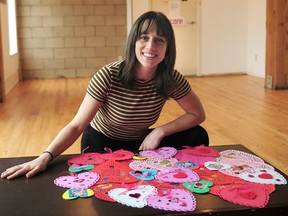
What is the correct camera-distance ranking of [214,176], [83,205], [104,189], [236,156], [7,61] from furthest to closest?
[7,61], [236,156], [214,176], [104,189], [83,205]

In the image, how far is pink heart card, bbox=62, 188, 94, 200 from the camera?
104cm


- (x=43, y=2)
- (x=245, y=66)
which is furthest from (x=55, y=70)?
(x=245, y=66)

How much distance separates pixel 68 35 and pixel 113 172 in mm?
6331

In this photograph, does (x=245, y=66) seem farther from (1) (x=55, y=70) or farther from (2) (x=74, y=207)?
(2) (x=74, y=207)

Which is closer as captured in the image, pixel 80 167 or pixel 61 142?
pixel 80 167

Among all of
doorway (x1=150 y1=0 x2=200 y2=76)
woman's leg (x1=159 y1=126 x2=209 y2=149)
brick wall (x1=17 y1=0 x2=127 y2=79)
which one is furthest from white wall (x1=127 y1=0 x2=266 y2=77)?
woman's leg (x1=159 y1=126 x2=209 y2=149)

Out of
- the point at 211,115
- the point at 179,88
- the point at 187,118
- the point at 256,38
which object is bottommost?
the point at 211,115

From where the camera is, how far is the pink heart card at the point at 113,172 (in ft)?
3.80

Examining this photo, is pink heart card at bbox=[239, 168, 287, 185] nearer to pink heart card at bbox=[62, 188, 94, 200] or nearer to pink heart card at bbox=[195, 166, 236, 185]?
pink heart card at bbox=[195, 166, 236, 185]

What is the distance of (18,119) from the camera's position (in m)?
3.91

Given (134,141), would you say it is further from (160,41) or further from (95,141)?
(160,41)

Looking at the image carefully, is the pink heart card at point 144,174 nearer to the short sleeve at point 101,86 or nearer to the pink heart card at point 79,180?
the pink heart card at point 79,180

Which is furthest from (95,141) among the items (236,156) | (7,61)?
(7,61)

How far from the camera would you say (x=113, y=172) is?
1.23 metres
